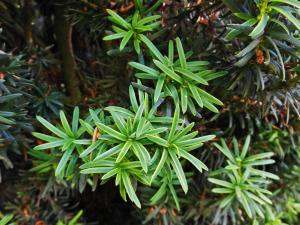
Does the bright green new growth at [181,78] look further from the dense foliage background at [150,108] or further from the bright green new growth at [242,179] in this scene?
the bright green new growth at [242,179]

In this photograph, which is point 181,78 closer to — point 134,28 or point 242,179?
point 134,28

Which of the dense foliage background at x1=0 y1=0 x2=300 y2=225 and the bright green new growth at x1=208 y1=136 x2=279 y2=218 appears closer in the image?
the dense foliage background at x1=0 y1=0 x2=300 y2=225

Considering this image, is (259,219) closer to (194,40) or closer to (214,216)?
(214,216)

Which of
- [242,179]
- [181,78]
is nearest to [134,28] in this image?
[181,78]

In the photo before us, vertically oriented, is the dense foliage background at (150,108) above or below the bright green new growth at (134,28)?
below

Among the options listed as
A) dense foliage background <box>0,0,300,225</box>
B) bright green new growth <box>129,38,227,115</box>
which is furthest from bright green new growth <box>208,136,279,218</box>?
bright green new growth <box>129,38,227,115</box>

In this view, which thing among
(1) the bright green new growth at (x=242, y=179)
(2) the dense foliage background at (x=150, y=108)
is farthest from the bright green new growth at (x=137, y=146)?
(1) the bright green new growth at (x=242, y=179)

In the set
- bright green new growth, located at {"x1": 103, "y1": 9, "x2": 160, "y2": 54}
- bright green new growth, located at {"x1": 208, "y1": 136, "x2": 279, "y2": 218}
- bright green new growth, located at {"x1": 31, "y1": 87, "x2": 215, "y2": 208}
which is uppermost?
bright green new growth, located at {"x1": 103, "y1": 9, "x2": 160, "y2": 54}

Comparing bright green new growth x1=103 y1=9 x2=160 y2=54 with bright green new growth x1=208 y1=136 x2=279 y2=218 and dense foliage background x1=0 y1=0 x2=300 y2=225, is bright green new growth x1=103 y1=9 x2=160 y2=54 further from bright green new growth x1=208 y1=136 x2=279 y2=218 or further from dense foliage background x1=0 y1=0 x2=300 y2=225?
bright green new growth x1=208 y1=136 x2=279 y2=218
